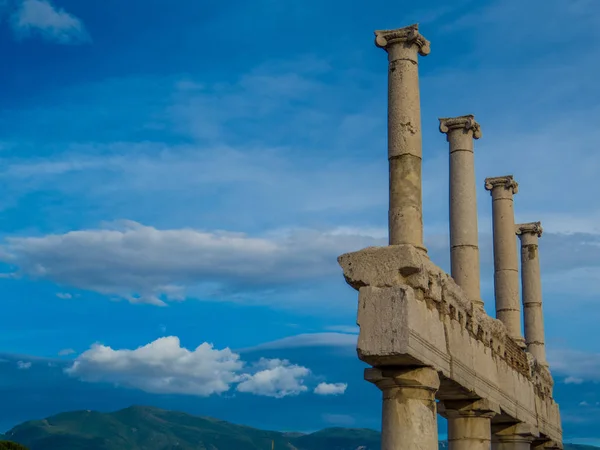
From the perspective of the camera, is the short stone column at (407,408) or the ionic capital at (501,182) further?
the ionic capital at (501,182)

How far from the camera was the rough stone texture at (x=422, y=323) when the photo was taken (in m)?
16.1

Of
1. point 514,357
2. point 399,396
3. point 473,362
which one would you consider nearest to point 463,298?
point 473,362

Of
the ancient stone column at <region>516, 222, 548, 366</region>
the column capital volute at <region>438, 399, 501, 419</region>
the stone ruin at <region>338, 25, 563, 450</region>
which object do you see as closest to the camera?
the stone ruin at <region>338, 25, 563, 450</region>

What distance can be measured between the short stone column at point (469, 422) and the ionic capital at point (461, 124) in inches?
307

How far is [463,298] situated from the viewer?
2006 centimetres

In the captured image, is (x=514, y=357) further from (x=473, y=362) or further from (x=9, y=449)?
(x=9, y=449)

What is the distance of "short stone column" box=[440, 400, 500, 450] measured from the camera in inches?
834

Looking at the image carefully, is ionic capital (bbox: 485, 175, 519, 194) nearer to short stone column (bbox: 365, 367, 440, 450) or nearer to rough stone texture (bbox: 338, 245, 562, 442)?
rough stone texture (bbox: 338, 245, 562, 442)

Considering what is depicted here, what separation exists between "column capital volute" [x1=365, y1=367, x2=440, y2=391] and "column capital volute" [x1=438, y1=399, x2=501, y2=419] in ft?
15.3

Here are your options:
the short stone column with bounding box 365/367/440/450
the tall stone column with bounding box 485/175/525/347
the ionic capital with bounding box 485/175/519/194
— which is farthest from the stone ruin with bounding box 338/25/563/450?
the ionic capital with bounding box 485/175/519/194

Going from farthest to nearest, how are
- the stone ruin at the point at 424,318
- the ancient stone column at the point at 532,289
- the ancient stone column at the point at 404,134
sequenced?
1. the ancient stone column at the point at 532,289
2. the ancient stone column at the point at 404,134
3. the stone ruin at the point at 424,318

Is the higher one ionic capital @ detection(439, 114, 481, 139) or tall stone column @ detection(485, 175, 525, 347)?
ionic capital @ detection(439, 114, 481, 139)

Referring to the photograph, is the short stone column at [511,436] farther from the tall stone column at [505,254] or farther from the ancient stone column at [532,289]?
the ancient stone column at [532,289]

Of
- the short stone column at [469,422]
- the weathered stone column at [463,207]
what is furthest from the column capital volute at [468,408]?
the weathered stone column at [463,207]
